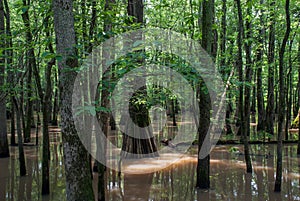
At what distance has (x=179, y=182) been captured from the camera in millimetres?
8117

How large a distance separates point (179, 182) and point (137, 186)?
3.66 feet

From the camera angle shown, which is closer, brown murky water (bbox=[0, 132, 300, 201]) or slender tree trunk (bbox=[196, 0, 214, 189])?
brown murky water (bbox=[0, 132, 300, 201])

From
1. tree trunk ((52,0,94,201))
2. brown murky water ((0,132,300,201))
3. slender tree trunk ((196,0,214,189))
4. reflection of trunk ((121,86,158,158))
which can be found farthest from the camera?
reflection of trunk ((121,86,158,158))

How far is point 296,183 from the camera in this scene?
7.79 m

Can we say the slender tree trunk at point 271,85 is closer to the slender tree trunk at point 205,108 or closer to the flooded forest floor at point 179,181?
the flooded forest floor at point 179,181

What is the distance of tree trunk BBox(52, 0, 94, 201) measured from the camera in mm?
3746

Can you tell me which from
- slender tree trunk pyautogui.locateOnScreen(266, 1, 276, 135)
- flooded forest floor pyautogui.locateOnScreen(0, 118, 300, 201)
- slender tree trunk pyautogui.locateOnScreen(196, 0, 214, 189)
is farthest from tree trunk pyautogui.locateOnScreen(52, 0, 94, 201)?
slender tree trunk pyautogui.locateOnScreen(266, 1, 276, 135)

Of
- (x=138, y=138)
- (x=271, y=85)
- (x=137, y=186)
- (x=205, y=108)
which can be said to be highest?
(x=271, y=85)

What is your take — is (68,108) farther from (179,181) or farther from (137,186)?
(179,181)

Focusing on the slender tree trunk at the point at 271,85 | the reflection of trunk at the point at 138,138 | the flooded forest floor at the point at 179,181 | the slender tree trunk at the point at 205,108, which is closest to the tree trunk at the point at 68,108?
the flooded forest floor at the point at 179,181

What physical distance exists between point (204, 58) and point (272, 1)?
5.53 metres

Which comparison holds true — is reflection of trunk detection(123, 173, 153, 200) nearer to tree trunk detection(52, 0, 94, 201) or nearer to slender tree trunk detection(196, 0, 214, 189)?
slender tree trunk detection(196, 0, 214, 189)

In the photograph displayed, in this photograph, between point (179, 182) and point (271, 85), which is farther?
point (271, 85)

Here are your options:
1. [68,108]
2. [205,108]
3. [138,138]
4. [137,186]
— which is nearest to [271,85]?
[138,138]
